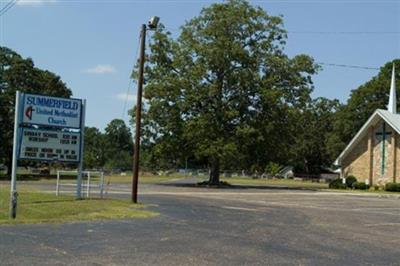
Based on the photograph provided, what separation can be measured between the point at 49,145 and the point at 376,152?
4380 cm

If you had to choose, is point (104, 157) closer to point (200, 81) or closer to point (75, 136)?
point (200, 81)

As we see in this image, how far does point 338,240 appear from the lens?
14.1m

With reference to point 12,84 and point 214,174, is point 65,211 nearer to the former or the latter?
point 214,174

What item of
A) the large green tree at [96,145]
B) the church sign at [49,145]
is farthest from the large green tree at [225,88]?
the large green tree at [96,145]

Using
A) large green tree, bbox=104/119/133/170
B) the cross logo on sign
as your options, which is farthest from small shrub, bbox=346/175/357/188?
large green tree, bbox=104/119/133/170

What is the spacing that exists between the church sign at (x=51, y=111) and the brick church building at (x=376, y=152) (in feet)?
130

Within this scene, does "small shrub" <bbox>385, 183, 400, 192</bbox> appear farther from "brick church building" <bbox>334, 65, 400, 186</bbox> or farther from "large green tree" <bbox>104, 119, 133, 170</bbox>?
"large green tree" <bbox>104, 119, 133, 170</bbox>

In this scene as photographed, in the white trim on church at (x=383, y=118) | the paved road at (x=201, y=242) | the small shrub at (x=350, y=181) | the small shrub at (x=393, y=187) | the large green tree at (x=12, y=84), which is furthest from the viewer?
the large green tree at (x=12, y=84)

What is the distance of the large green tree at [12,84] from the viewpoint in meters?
65.6

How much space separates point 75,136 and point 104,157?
146m

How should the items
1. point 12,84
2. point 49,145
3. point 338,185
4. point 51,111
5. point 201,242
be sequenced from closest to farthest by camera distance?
point 201,242
point 51,111
point 49,145
point 338,185
point 12,84

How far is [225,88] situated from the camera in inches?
2192

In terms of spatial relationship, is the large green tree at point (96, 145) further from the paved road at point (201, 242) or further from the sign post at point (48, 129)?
the paved road at point (201, 242)

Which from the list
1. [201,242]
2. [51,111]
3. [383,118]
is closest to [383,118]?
[383,118]
